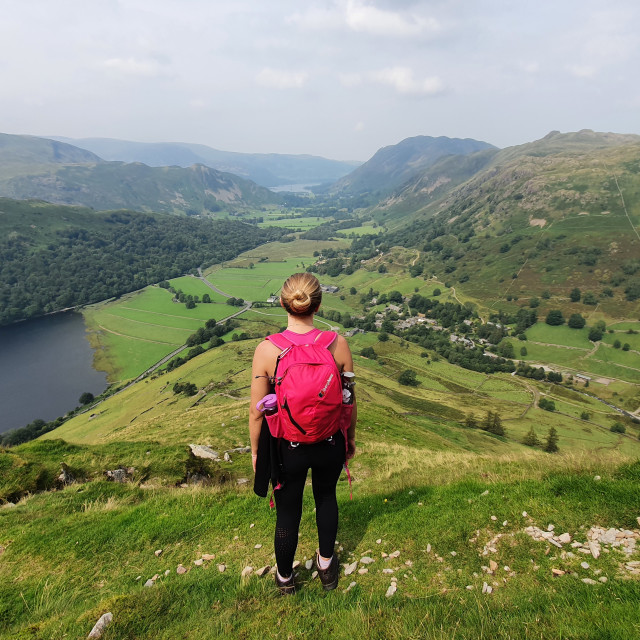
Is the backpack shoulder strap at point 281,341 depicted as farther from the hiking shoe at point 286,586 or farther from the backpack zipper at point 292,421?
the hiking shoe at point 286,586

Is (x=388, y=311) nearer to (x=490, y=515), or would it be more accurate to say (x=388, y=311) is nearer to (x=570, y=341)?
Answer: (x=570, y=341)

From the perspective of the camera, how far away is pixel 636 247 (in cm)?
18462

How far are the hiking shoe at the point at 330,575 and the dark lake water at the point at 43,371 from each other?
13228 cm

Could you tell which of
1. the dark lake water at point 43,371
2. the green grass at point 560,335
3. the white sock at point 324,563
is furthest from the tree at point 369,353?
the white sock at point 324,563

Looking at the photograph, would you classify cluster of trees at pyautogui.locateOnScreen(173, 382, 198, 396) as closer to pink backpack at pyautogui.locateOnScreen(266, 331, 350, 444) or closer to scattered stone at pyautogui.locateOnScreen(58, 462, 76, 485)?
scattered stone at pyautogui.locateOnScreen(58, 462, 76, 485)

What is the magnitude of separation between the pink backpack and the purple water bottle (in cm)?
6

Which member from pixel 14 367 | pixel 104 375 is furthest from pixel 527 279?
pixel 14 367

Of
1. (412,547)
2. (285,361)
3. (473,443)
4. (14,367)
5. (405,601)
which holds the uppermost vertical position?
(285,361)

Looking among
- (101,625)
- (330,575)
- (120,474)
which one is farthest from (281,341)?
(120,474)

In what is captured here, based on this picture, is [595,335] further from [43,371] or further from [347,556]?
[43,371]

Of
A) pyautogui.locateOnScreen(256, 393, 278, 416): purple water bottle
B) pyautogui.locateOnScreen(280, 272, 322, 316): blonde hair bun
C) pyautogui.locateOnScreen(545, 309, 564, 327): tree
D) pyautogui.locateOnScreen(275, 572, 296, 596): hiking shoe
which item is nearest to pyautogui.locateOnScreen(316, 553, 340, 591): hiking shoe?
pyautogui.locateOnScreen(275, 572, 296, 596): hiking shoe

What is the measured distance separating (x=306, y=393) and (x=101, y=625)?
439cm

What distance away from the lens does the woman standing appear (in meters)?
5.37

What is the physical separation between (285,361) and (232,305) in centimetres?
20109
